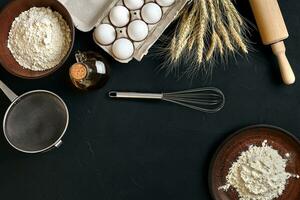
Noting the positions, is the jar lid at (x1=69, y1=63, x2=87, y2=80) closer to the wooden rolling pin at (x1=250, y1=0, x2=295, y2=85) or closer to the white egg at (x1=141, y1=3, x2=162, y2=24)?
the white egg at (x1=141, y1=3, x2=162, y2=24)

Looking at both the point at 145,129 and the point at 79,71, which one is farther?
the point at 145,129

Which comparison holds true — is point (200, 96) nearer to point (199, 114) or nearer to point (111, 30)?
point (199, 114)

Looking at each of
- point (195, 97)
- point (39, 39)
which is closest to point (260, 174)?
point (195, 97)

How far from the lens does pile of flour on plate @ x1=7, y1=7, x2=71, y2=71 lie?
3.94ft

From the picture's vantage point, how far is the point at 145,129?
1262 mm

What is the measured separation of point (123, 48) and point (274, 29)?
1.21 ft

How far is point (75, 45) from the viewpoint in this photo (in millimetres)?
1280

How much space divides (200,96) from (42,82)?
1.39 feet

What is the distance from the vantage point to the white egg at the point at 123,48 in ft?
3.88

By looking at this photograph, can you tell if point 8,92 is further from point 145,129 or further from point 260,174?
point 260,174

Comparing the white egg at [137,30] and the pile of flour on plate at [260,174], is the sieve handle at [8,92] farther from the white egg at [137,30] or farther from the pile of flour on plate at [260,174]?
the pile of flour on plate at [260,174]

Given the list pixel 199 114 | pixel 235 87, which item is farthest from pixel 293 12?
pixel 199 114

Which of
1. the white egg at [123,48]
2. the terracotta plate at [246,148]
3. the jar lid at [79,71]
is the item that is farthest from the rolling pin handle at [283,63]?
the jar lid at [79,71]

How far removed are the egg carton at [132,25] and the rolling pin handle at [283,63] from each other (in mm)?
253
